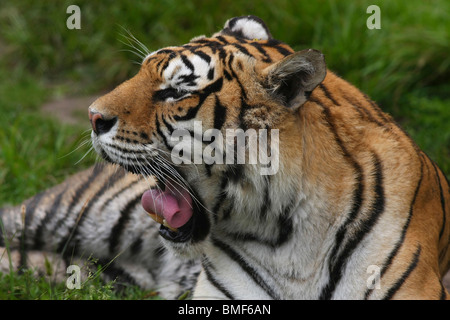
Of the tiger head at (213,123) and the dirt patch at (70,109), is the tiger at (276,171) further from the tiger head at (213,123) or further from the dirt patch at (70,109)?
the dirt patch at (70,109)

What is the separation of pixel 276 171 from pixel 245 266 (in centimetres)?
49

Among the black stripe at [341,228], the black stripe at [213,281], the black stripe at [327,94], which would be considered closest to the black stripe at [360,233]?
the black stripe at [341,228]

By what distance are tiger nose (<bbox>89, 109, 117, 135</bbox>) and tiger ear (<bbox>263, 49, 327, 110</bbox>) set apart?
0.58m

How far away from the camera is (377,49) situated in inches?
215

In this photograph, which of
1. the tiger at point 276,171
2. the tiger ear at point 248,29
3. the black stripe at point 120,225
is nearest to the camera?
the tiger at point 276,171

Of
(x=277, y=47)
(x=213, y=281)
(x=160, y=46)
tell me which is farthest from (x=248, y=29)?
(x=160, y=46)

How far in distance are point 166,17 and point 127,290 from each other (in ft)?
11.7

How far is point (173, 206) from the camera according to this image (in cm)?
262

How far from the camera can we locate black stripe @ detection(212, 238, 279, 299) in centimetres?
265

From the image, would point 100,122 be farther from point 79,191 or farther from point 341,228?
point 79,191

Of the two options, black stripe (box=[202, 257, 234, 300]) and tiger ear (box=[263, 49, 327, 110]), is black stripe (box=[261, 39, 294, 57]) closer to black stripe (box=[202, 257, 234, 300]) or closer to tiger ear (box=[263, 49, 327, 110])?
tiger ear (box=[263, 49, 327, 110])

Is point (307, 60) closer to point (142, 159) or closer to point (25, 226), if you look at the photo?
point (142, 159)

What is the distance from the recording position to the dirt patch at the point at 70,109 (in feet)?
20.4

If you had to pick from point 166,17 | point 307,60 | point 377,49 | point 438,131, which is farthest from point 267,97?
point 166,17
